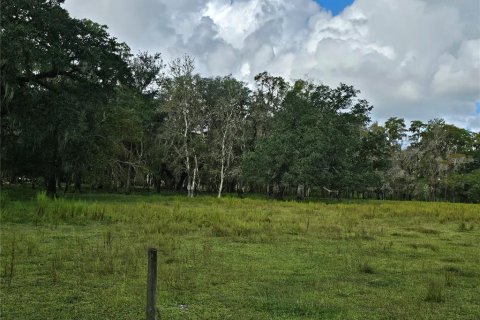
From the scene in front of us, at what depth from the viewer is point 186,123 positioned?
40031 millimetres

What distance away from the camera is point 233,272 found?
7.79 meters

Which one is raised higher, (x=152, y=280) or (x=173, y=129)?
(x=173, y=129)

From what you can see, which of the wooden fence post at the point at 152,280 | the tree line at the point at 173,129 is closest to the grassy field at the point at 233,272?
the wooden fence post at the point at 152,280

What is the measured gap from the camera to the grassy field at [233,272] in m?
5.70

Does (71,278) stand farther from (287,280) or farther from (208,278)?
(287,280)

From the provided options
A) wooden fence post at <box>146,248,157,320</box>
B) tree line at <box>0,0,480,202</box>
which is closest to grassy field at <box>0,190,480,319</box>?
wooden fence post at <box>146,248,157,320</box>

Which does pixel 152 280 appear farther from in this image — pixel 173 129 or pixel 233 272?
pixel 173 129

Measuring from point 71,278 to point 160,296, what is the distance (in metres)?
1.76

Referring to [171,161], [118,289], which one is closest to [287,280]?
[118,289]

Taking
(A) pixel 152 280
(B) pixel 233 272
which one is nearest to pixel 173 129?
(B) pixel 233 272

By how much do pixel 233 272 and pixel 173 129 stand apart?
114ft

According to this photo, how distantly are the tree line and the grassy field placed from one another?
A: 31.5 ft

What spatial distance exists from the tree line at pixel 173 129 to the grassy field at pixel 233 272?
31.5 ft

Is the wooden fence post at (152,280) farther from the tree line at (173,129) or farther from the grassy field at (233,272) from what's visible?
the tree line at (173,129)
